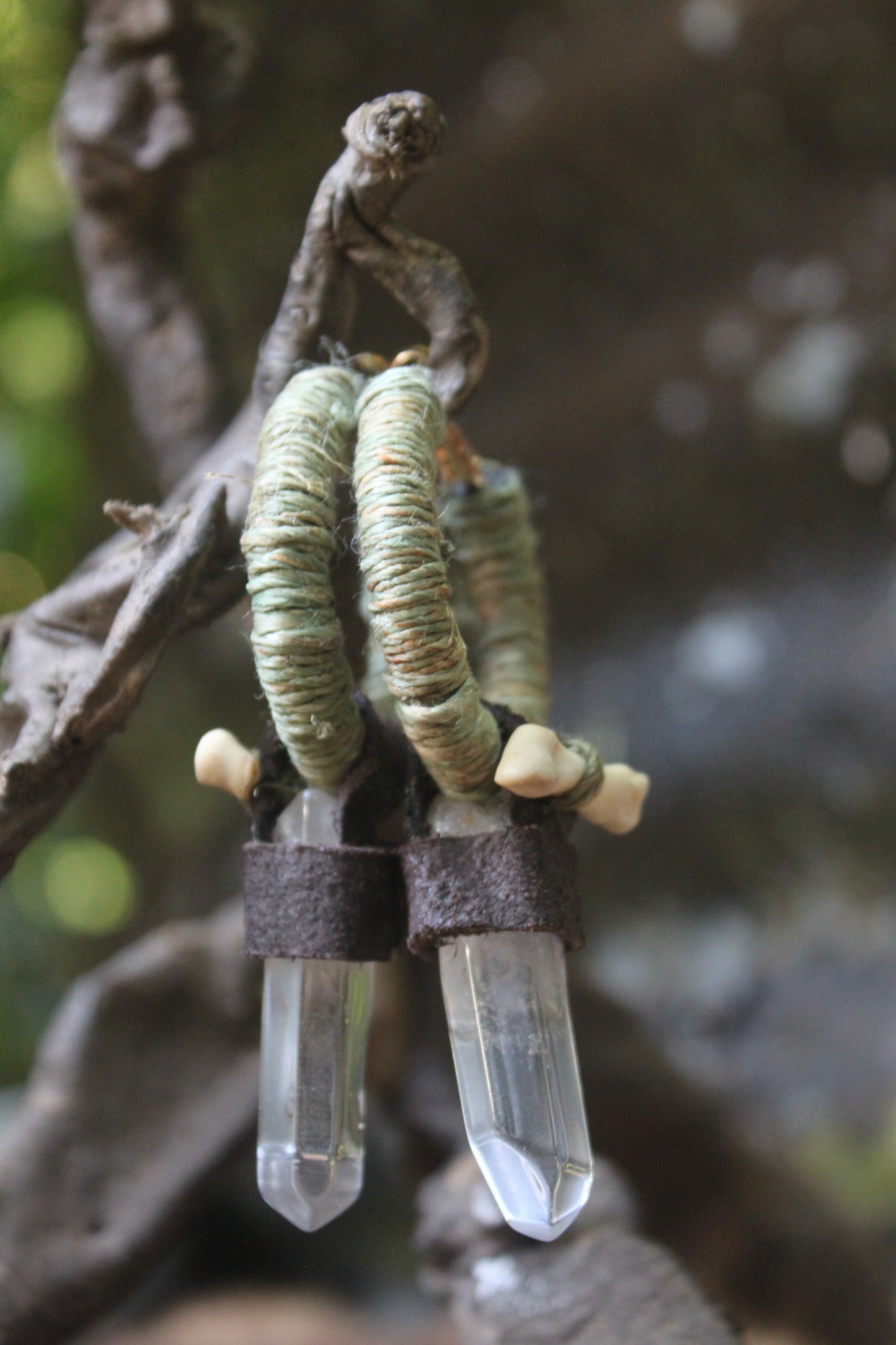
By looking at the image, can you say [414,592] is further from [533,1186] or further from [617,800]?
[533,1186]

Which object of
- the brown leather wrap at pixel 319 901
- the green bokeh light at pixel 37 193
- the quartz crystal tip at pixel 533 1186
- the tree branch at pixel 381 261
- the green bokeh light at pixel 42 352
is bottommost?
the quartz crystal tip at pixel 533 1186

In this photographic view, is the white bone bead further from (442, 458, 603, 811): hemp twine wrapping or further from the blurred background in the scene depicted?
the blurred background

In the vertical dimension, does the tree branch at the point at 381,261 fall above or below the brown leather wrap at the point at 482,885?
above

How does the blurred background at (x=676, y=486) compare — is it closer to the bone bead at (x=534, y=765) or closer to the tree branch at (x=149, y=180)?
the tree branch at (x=149, y=180)

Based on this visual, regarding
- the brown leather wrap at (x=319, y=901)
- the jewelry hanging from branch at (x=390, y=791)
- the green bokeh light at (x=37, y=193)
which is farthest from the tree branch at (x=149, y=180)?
the brown leather wrap at (x=319, y=901)

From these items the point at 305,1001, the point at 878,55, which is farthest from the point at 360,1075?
the point at 878,55

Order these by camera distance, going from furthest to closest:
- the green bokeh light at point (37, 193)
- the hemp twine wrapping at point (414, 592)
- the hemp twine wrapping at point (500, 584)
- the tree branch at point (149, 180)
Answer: the green bokeh light at point (37, 193) < the tree branch at point (149, 180) < the hemp twine wrapping at point (500, 584) < the hemp twine wrapping at point (414, 592)

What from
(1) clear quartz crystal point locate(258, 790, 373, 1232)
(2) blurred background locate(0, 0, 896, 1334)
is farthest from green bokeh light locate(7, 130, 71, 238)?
(1) clear quartz crystal point locate(258, 790, 373, 1232)

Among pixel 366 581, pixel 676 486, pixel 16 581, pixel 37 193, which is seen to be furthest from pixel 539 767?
pixel 676 486
